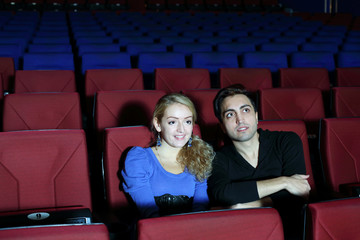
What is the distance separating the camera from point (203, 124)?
1018 mm

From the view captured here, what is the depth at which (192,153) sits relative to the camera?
0.68 m

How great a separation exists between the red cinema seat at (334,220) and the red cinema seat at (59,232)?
242 mm

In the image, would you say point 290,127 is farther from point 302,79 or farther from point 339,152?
point 302,79

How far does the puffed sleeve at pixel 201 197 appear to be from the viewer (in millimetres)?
661

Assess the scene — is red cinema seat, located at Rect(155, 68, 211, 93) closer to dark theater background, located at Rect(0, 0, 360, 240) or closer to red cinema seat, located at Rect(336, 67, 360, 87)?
dark theater background, located at Rect(0, 0, 360, 240)

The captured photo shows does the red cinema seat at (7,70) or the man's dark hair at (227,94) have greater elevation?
the red cinema seat at (7,70)

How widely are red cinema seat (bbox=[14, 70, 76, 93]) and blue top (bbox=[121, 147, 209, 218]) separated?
661mm

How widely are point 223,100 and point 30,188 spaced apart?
0.40m

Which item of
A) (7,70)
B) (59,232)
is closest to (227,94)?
(59,232)

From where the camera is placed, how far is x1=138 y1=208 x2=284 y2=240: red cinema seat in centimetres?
39

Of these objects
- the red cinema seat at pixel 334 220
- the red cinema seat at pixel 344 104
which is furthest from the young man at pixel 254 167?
the red cinema seat at pixel 344 104

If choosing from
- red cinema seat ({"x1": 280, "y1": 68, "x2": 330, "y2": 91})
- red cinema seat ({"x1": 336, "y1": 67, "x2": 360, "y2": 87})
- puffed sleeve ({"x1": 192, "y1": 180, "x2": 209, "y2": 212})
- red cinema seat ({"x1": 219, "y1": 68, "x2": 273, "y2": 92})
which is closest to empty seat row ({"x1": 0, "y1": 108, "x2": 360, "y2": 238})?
puffed sleeve ({"x1": 192, "y1": 180, "x2": 209, "y2": 212})

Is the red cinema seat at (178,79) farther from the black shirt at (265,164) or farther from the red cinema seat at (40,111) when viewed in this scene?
the black shirt at (265,164)

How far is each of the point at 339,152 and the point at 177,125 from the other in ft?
1.30
